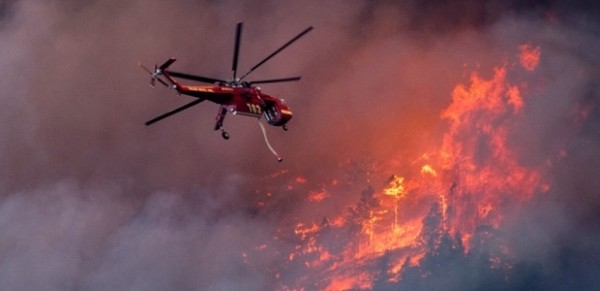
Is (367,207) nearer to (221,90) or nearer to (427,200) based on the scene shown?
(427,200)

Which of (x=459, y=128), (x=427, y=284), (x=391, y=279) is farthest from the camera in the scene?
(x=427, y=284)

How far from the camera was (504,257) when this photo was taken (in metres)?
89.2

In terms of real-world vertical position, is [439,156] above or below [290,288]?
above

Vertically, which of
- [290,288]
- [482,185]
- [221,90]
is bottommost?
[221,90]

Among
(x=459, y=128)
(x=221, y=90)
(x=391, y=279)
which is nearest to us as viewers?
(x=221, y=90)

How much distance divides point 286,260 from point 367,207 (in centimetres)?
962

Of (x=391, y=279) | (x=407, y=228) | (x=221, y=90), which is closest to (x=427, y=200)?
(x=407, y=228)

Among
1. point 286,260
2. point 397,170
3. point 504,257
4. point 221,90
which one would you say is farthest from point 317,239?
point 221,90

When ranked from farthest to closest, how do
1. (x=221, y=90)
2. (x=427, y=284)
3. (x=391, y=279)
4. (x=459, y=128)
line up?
1. (x=427, y=284)
2. (x=391, y=279)
3. (x=459, y=128)
4. (x=221, y=90)

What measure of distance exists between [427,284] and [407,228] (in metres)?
10.9

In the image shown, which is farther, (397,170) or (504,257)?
(504,257)

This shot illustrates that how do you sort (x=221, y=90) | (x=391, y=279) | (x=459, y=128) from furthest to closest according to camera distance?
1. (x=391, y=279)
2. (x=459, y=128)
3. (x=221, y=90)

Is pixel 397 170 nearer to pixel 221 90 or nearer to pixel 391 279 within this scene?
pixel 391 279

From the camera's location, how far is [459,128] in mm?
75688
